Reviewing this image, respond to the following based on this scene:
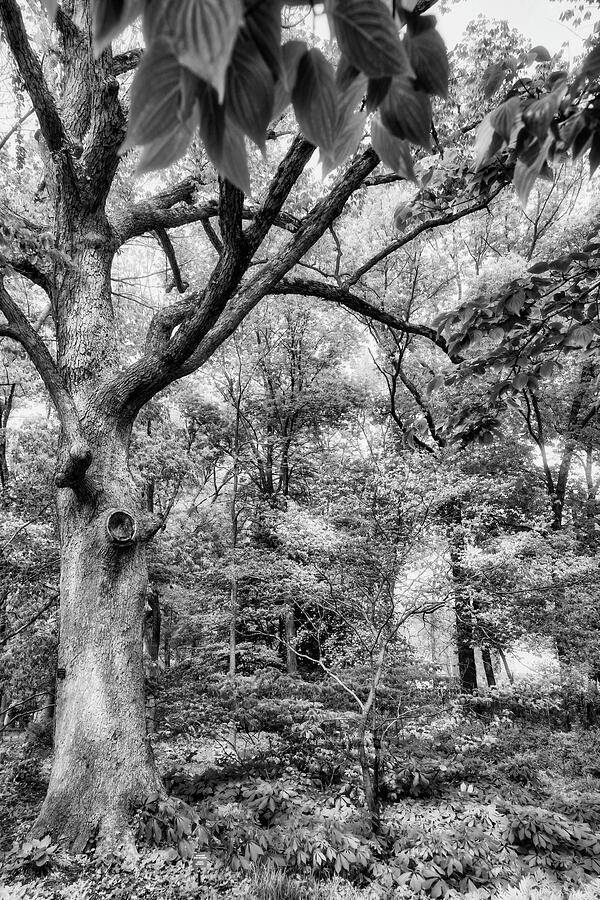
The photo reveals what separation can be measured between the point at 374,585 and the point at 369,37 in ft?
17.1

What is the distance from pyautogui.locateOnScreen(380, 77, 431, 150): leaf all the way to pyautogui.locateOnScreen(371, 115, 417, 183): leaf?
59 millimetres

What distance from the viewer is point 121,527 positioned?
382cm

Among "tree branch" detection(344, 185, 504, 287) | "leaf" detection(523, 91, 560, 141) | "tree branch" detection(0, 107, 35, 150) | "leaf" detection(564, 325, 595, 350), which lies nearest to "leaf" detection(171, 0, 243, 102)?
"leaf" detection(523, 91, 560, 141)

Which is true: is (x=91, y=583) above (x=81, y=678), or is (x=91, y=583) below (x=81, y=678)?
above

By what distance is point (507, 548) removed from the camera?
6.06 metres

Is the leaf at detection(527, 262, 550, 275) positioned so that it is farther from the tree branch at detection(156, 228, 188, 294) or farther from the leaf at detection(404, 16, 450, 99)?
the tree branch at detection(156, 228, 188, 294)

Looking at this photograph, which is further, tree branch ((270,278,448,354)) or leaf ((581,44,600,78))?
tree branch ((270,278,448,354))

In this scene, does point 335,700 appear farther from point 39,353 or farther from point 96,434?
point 39,353

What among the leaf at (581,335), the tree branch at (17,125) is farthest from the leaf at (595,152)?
the tree branch at (17,125)

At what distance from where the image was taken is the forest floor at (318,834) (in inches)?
117

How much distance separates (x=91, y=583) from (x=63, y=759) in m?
1.23

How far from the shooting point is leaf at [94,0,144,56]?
43 cm

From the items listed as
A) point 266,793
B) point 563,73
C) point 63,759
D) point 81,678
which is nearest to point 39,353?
point 81,678

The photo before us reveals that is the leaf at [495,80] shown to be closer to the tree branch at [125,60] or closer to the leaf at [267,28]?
the leaf at [267,28]
